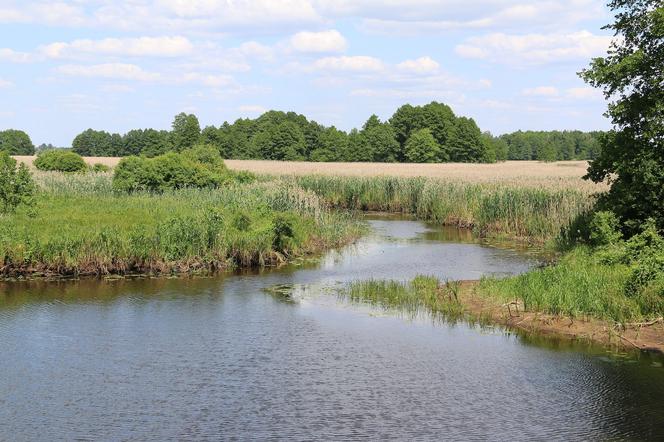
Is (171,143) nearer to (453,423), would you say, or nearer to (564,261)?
(564,261)

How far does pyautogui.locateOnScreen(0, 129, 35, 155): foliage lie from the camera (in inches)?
4013

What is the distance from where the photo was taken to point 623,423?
39.5 ft

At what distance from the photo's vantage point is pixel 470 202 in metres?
40.4

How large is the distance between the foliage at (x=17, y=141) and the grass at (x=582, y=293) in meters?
94.2

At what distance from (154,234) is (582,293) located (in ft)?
45.0

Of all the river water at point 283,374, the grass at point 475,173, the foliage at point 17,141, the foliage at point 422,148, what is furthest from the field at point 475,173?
the foliage at point 17,141

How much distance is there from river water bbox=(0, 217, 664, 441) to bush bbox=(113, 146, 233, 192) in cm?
1601

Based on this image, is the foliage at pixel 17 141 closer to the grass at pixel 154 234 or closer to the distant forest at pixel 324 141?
the distant forest at pixel 324 141

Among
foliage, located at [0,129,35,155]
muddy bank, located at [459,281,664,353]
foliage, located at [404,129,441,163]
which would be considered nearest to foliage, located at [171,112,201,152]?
foliage, located at [0,129,35,155]

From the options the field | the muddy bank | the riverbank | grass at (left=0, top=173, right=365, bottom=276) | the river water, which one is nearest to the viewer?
the river water

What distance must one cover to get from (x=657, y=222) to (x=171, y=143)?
87461 mm

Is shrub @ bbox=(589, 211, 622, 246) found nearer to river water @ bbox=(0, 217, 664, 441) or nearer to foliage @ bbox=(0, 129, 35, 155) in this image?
river water @ bbox=(0, 217, 664, 441)

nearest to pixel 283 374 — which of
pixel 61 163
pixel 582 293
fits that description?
pixel 582 293

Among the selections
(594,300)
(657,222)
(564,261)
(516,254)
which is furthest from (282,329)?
(516,254)
